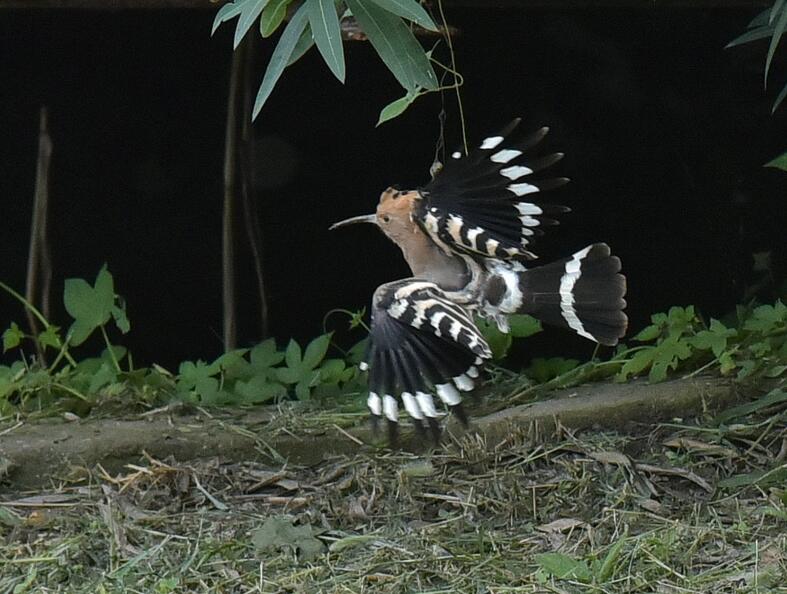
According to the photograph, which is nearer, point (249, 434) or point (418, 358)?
point (418, 358)

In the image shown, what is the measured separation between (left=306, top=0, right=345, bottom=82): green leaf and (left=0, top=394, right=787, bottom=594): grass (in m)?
0.95

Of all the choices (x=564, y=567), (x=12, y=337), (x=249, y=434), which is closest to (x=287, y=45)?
(x=564, y=567)

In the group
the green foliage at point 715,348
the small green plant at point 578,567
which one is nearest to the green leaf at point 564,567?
the small green plant at point 578,567

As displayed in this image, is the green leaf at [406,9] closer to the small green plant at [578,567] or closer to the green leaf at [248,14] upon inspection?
the green leaf at [248,14]

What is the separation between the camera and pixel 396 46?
6.34ft

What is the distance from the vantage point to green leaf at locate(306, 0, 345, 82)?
1.81 metres

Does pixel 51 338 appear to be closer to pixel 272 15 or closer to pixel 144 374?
pixel 144 374

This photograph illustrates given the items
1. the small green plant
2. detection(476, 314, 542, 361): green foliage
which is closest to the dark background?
detection(476, 314, 542, 361): green foliage

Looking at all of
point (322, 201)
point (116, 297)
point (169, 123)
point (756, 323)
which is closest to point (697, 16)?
point (756, 323)

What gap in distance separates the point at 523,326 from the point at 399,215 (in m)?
0.98

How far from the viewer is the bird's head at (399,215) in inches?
88.4

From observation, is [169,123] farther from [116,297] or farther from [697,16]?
[697,16]

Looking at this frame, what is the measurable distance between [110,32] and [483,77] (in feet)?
3.25

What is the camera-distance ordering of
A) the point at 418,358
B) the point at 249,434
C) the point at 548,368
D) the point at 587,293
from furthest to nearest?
1. the point at 548,368
2. the point at 249,434
3. the point at 587,293
4. the point at 418,358
